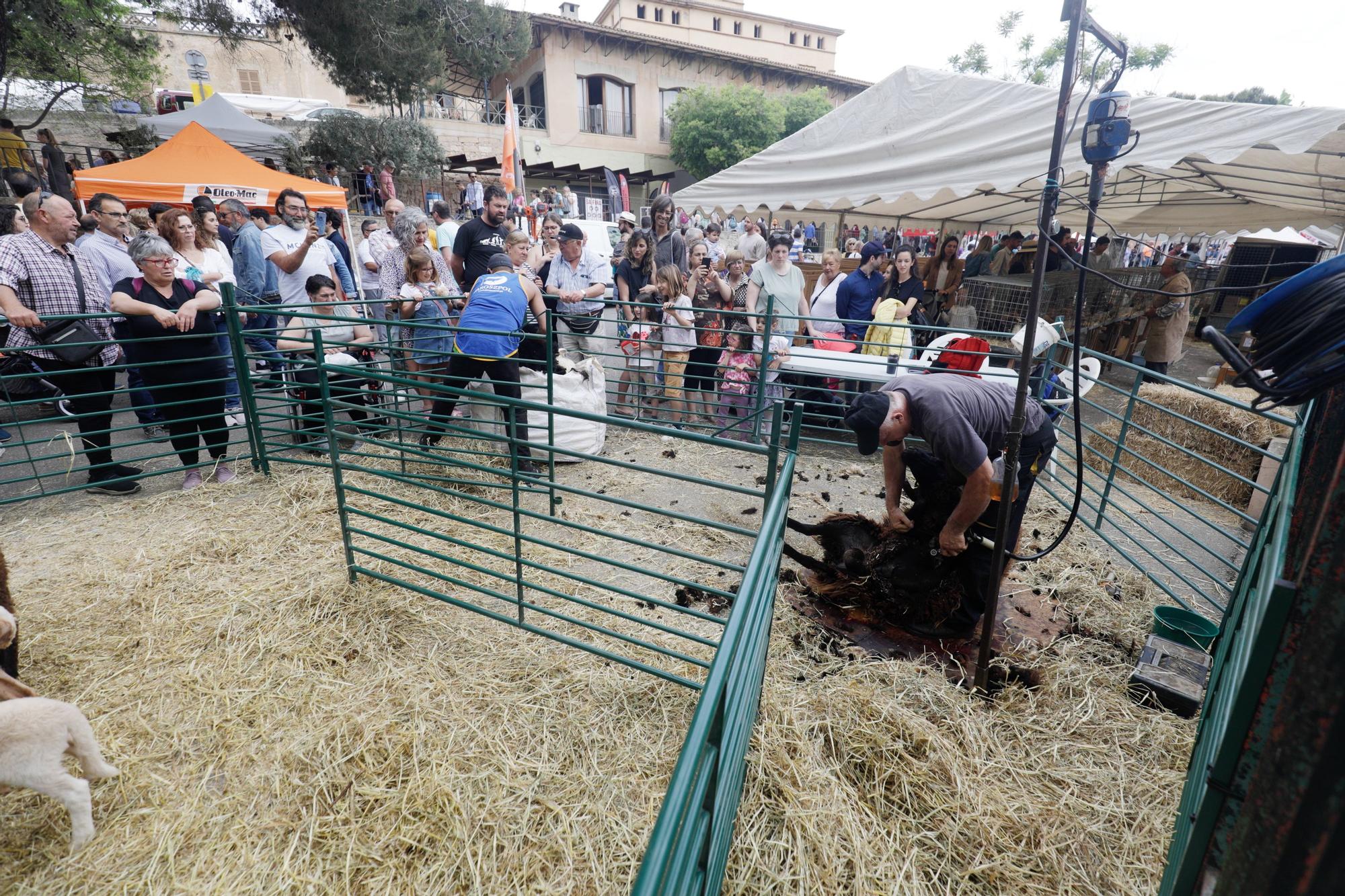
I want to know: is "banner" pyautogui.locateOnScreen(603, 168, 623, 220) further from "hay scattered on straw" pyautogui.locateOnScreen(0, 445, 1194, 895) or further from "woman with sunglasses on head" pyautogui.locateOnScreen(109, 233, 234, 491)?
"hay scattered on straw" pyautogui.locateOnScreen(0, 445, 1194, 895)

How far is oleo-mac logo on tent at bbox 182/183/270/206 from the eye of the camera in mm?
8969

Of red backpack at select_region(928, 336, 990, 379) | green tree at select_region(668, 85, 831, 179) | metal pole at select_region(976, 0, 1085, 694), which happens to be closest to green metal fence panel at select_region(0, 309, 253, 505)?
metal pole at select_region(976, 0, 1085, 694)

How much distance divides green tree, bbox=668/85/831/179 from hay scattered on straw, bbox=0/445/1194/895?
3378 cm

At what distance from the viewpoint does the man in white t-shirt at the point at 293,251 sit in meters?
6.56

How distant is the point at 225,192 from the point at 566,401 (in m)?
7.59

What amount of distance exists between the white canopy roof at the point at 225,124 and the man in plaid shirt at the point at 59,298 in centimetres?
989

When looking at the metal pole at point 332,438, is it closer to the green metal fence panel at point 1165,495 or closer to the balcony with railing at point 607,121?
the green metal fence panel at point 1165,495

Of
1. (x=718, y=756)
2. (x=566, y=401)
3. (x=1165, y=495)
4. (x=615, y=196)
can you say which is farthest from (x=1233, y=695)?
(x=615, y=196)

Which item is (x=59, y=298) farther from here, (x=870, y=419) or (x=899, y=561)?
(x=899, y=561)

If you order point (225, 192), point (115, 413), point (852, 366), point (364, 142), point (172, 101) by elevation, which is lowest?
point (115, 413)

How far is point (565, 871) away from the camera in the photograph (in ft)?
7.12

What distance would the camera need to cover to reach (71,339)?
4.64 meters

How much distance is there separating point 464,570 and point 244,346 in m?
2.96

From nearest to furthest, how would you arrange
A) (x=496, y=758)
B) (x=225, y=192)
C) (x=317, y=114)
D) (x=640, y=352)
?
(x=496, y=758)
(x=640, y=352)
(x=225, y=192)
(x=317, y=114)
